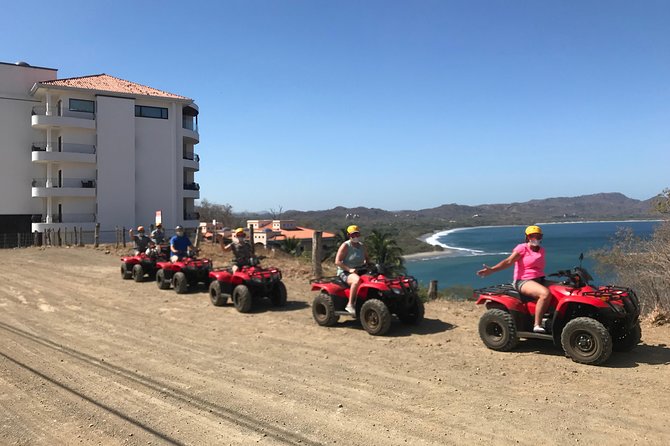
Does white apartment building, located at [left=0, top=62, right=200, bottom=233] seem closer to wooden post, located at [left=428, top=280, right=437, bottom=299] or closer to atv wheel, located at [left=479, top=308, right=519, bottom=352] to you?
wooden post, located at [left=428, top=280, right=437, bottom=299]

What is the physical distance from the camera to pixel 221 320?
1005cm

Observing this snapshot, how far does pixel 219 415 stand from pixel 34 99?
47.5 meters

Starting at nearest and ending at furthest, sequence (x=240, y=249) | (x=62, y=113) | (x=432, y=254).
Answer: (x=240, y=249)
(x=62, y=113)
(x=432, y=254)

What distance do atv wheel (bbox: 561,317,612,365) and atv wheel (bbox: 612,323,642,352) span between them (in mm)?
696

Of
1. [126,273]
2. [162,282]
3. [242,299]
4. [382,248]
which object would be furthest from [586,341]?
[382,248]

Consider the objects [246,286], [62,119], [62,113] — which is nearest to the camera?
[246,286]

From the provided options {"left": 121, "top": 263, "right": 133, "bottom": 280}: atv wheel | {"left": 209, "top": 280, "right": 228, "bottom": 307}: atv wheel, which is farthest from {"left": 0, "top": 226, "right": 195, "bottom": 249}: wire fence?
{"left": 209, "top": 280, "right": 228, "bottom": 307}: atv wheel

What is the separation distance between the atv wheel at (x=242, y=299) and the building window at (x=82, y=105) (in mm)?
38650

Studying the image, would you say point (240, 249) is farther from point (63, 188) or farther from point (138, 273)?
point (63, 188)

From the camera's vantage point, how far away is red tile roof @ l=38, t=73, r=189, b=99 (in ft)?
138


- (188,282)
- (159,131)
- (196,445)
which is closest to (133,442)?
(196,445)

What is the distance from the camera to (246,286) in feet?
35.9

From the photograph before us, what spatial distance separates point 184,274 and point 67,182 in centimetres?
3432

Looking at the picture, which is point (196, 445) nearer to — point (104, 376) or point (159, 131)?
point (104, 376)
